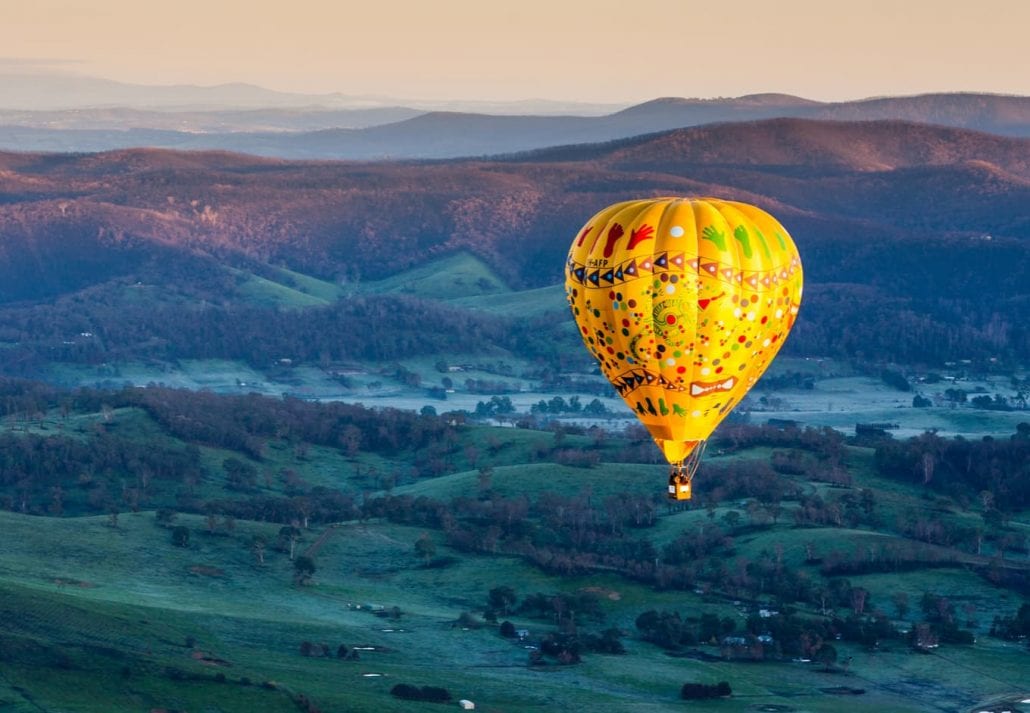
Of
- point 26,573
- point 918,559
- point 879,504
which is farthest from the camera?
point 879,504

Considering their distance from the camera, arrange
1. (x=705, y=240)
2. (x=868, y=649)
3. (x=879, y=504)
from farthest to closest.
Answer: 1. (x=879, y=504)
2. (x=868, y=649)
3. (x=705, y=240)

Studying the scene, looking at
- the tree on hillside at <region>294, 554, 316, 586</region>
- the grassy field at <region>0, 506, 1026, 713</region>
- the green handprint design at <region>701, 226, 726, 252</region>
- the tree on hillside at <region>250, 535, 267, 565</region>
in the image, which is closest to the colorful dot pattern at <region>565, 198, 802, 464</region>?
Result: the green handprint design at <region>701, 226, 726, 252</region>

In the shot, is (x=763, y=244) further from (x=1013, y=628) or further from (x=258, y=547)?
(x=258, y=547)

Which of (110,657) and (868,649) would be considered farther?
(868,649)

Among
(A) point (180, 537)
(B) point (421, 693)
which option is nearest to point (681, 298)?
(B) point (421, 693)

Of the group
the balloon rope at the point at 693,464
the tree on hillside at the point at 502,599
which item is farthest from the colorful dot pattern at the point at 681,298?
the tree on hillside at the point at 502,599

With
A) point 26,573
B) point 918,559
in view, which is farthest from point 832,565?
point 26,573

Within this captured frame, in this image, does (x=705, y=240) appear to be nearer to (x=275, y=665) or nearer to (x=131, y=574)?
(x=275, y=665)
